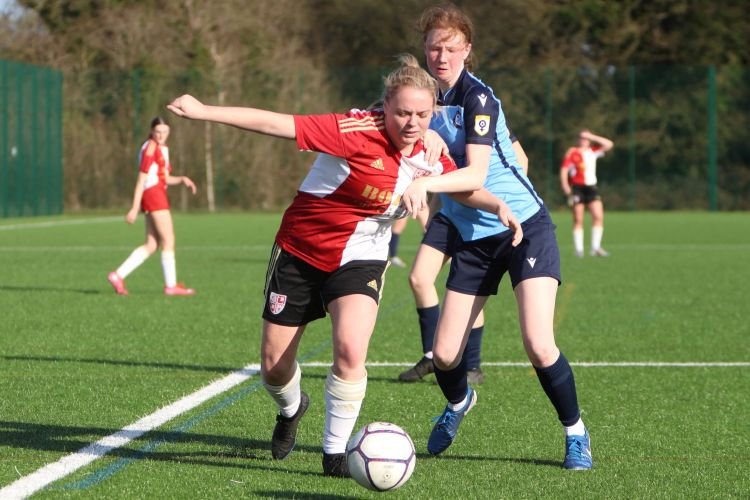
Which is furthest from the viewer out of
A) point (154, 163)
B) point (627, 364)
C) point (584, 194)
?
point (584, 194)

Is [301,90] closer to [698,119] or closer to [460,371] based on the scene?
[698,119]

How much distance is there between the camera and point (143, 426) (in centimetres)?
623

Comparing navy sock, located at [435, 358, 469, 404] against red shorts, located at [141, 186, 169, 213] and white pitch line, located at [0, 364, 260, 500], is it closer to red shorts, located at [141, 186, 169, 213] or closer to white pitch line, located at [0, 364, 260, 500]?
white pitch line, located at [0, 364, 260, 500]

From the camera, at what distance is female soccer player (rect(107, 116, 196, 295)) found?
12.9 m

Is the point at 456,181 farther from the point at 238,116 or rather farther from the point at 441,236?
the point at 441,236

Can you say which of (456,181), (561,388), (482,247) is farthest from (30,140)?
(456,181)

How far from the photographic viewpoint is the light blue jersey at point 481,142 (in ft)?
17.5

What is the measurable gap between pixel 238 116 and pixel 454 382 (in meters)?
Answer: 1.81

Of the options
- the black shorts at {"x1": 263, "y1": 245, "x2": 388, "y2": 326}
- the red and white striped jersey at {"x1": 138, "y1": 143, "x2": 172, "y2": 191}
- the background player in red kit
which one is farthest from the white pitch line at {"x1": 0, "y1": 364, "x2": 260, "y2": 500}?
the background player in red kit

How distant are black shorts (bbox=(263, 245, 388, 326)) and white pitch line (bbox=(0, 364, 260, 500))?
1.05m

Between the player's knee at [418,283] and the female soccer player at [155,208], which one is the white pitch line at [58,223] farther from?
the player's knee at [418,283]

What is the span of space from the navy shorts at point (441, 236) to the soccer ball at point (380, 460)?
246cm

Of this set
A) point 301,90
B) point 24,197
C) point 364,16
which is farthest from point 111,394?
point 364,16

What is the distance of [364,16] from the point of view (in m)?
42.8
